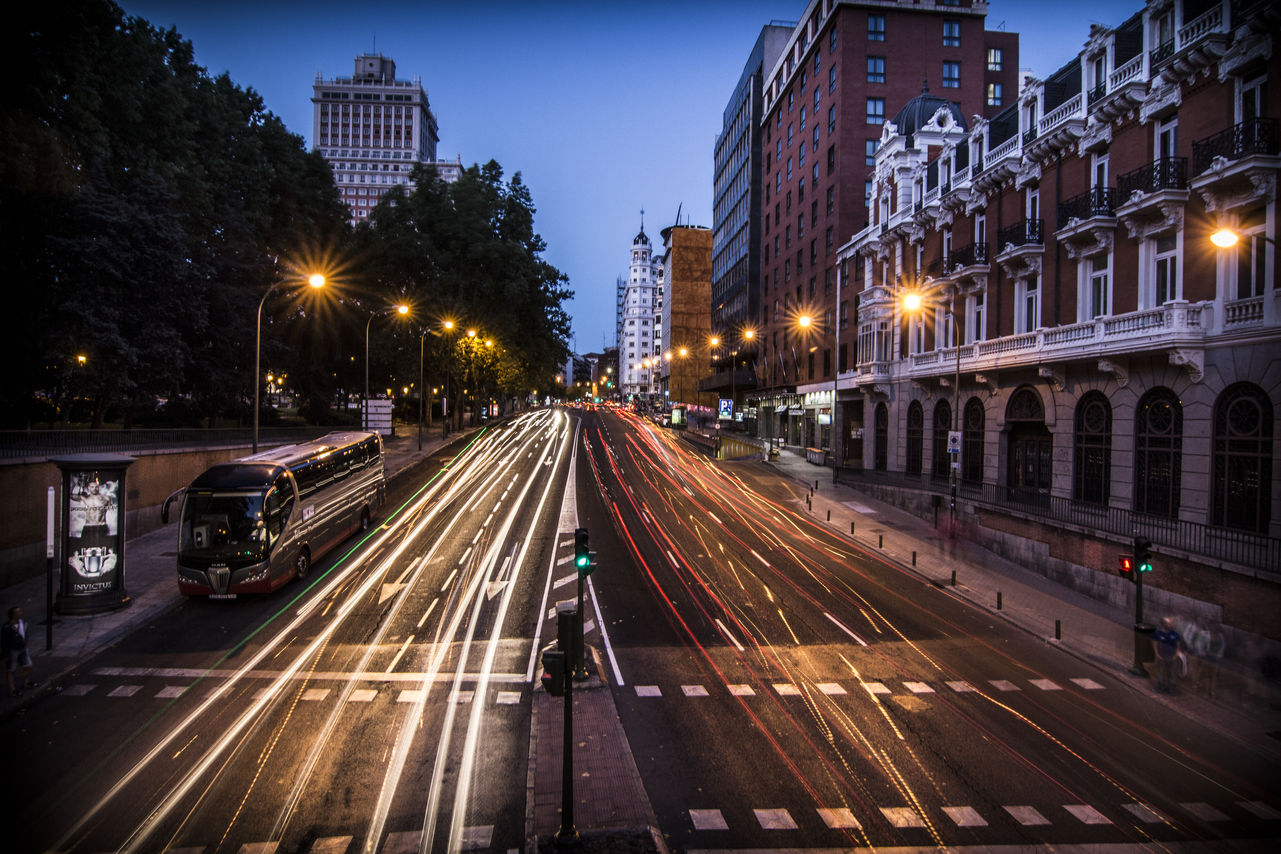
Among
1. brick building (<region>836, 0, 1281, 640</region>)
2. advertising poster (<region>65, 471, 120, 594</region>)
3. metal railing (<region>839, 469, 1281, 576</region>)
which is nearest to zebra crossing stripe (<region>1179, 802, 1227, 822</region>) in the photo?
brick building (<region>836, 0, 1281, 640</region>)

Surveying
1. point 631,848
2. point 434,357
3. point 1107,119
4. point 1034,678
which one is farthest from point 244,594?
point 434,357

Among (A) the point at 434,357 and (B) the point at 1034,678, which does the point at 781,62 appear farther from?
(B) the point at 1034,678

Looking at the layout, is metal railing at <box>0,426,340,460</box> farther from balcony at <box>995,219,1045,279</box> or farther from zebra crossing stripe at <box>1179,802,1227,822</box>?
balcony at <box>995,219,1045,279</box>

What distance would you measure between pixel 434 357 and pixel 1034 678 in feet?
167

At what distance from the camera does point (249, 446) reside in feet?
97.7

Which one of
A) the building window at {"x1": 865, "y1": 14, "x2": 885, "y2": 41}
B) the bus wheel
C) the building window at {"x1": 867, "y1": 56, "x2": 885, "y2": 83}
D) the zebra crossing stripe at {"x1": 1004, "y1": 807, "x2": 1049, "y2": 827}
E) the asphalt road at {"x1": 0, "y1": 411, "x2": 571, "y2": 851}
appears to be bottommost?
the zebra crossing stripe at {"x1": 1004, "y1": 807, "x2": 1049, "y2": 827}

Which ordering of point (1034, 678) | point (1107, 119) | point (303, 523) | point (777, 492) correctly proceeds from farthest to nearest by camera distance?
point (777, 492), point (1107, 119), point (303, 523), point (1034, 678)

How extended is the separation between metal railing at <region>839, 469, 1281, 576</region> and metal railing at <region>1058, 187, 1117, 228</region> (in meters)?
10.3

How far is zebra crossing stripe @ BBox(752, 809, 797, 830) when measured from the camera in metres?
8.48

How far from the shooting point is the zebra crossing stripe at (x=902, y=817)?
28.2 ft

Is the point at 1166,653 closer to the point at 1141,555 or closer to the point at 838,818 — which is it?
the point at 1141,555

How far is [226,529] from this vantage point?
16.9 metres

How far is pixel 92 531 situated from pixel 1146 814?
21.8 m

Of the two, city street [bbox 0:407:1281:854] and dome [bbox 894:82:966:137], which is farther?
dome [bbox 894:82:966:137]
